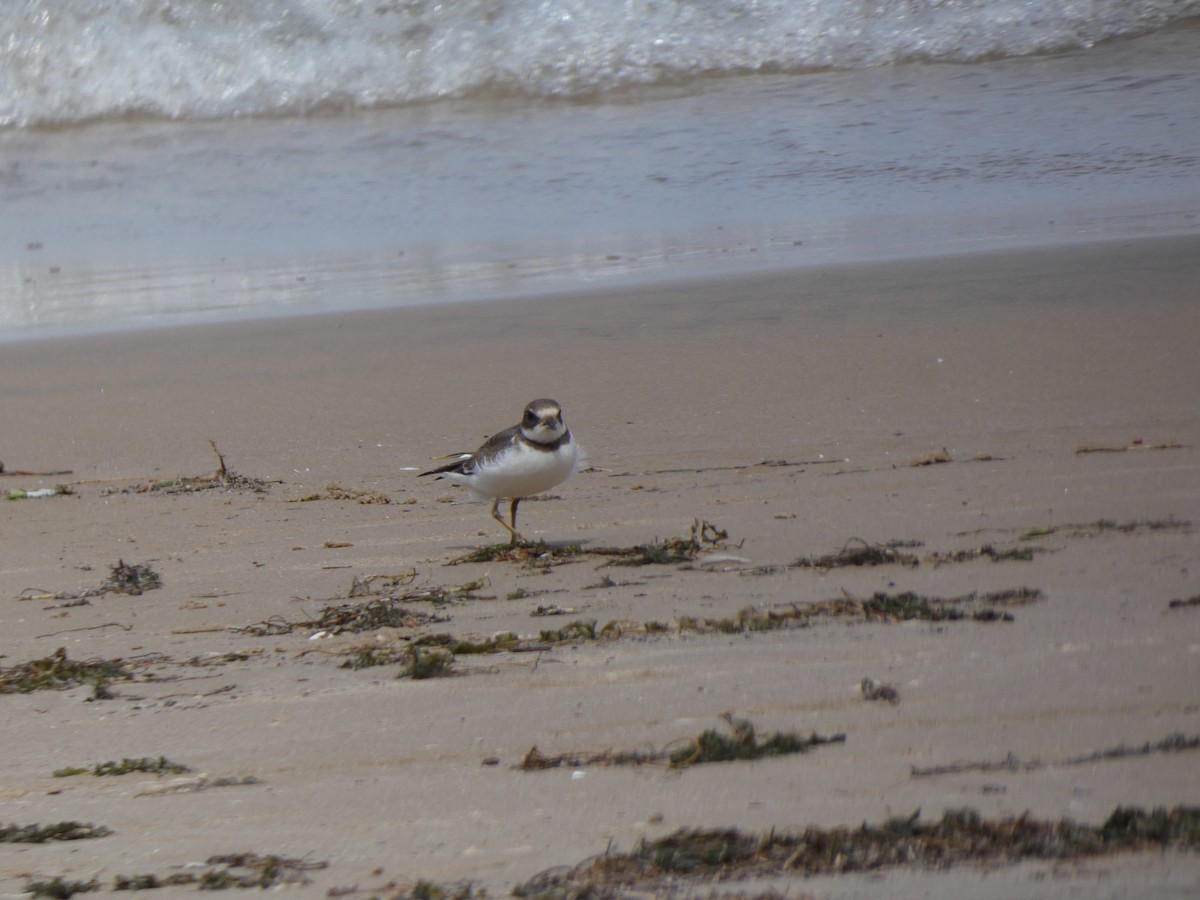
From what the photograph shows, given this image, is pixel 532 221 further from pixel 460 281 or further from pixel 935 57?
pixel 935 57

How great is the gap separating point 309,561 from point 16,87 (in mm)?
15991

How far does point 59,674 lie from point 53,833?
1.06 m

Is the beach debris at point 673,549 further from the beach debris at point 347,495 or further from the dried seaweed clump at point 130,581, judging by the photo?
the dried seaweed clump at point 130,581

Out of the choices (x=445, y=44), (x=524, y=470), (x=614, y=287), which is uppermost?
(x=445, y=44)

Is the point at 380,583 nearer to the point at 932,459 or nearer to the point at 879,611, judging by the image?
the point at 879,611

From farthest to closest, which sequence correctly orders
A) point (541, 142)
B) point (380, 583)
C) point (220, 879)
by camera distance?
point (541, 142) → point (380, 583) → point (220, 879)

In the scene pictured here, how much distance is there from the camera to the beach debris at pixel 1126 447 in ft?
17.4

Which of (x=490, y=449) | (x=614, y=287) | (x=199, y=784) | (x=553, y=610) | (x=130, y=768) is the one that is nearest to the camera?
(x=199, y=784)

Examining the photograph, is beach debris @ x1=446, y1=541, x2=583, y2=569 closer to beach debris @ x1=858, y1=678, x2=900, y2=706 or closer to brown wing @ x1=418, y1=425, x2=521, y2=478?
brown wing @ x1=418, y1=425, x2=521, y2=478

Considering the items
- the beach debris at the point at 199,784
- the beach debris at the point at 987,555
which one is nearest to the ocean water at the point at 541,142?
the beach debris at the point at 987,555

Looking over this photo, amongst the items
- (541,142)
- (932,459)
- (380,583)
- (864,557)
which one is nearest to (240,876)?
(380,583)

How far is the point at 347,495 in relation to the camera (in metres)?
5.74

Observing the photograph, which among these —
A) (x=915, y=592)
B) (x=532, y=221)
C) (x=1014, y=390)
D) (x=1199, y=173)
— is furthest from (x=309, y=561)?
(x=1199, y=173)

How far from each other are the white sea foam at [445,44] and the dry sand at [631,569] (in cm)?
856
